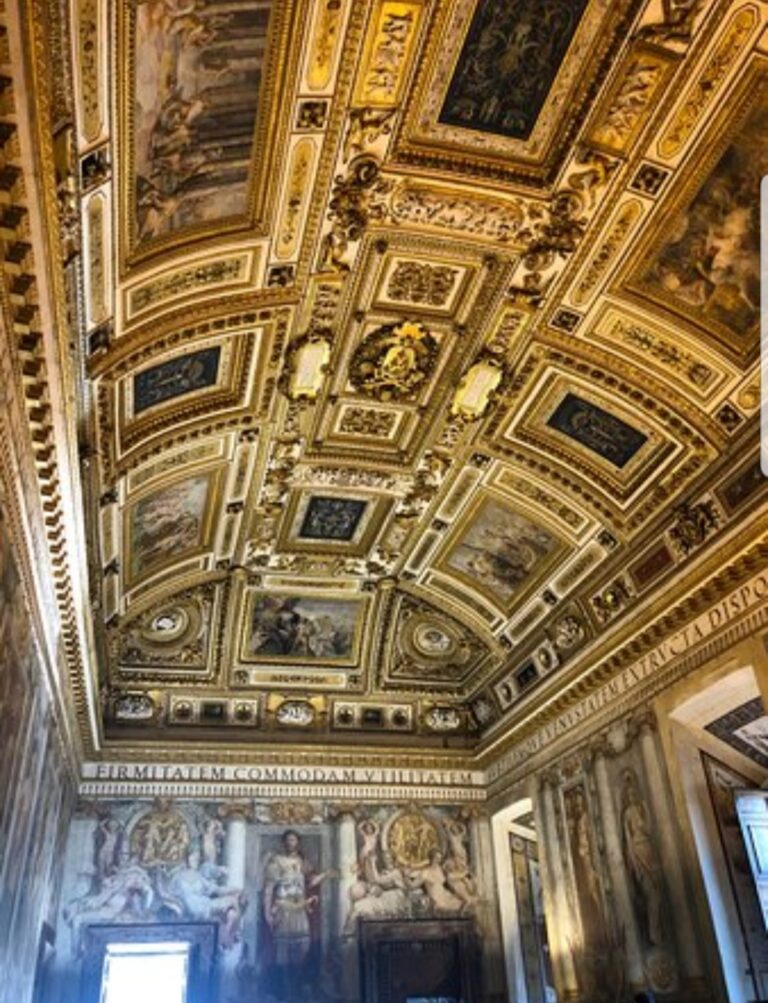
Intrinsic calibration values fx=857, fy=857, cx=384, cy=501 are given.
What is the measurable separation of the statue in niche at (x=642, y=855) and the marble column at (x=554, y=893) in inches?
74.8

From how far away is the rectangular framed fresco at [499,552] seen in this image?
1245 cm

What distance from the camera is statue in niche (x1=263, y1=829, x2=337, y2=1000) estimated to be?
43.1 feet

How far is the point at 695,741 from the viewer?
10148mm

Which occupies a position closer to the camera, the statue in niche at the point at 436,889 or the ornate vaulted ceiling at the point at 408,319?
the ornate vaulted ceiling at the point at 408,319

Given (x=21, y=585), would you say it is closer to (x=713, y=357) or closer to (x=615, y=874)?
(x=713, y=357)

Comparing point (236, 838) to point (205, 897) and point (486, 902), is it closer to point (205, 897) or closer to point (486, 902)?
point (205, 897)

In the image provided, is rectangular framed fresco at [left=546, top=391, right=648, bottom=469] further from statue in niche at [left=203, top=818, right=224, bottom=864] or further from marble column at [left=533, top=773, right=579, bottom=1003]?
statue in niche at [left=203, top=818, right=224, bottom=864]

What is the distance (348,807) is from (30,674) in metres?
8.12

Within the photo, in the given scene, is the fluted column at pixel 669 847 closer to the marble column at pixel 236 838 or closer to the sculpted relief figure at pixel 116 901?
the marble column at pixel 236 838

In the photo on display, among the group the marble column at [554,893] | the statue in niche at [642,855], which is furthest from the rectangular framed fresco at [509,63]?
the marble column at [554,893]

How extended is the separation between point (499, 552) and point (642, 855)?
4736 mm

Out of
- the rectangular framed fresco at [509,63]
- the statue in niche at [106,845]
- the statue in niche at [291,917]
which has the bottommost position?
the statue in niche at [291,917]

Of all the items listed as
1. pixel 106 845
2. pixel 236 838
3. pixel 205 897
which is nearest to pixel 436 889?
pixel 236 838

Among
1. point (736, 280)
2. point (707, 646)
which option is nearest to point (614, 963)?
point (707, 646)
